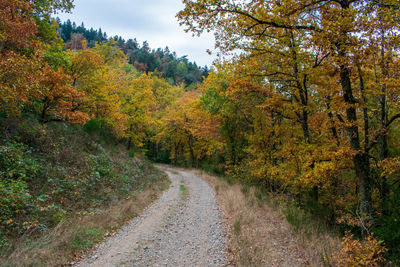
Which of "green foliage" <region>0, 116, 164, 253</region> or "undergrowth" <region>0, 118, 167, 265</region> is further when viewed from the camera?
"green foliage" <region>0, 116, 164, 253</region>

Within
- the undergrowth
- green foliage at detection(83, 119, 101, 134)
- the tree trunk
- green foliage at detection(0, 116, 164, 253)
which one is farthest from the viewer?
green foliage at detection(83, 119, 101, 134)

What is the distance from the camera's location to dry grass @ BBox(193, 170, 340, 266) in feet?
17.1

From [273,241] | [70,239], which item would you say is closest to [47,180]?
[70,239]

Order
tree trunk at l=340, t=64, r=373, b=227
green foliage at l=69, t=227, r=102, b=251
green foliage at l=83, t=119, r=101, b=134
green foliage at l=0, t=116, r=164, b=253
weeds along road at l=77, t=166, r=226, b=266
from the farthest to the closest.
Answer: green foliage at l=83, t=119, r=101, b=134
tree trunk at l=340, t=64, r=373, b=227
green foliage at l=0, t=116, r=164, b=253
green foliage at l=69, t=227, r=102, b=251
weeds along road at l=77, t=166, r=226, b=266

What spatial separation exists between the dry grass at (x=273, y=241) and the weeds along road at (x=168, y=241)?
20.9 inches

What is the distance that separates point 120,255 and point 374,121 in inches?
469

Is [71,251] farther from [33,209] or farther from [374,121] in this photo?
[374,121]

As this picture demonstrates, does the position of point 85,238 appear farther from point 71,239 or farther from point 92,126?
point 92,126

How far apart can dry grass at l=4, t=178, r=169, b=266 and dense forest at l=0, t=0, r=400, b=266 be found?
0.63 meters

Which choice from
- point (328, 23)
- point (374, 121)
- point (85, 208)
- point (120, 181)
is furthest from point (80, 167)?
point (374, 121)

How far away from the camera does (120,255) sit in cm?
536

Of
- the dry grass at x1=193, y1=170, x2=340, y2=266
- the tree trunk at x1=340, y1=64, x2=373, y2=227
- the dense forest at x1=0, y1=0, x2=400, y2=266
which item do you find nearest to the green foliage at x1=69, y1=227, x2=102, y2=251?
the dense forest at x1=0, y1=0, x2=400, y2=266

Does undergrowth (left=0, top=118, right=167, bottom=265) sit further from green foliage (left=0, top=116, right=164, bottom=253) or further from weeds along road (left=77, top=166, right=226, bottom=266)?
weeds along road (left=77, top=166, right=226, bottom=266)

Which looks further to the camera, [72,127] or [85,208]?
[72,127]
